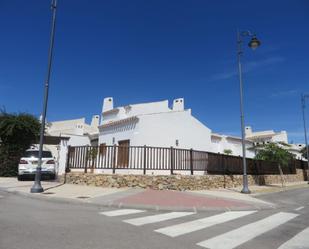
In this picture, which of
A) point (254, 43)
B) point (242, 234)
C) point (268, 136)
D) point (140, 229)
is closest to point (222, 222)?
point (242, 234)

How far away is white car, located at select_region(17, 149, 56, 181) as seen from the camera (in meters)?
16.4

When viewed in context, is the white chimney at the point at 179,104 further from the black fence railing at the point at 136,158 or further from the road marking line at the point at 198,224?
the road marking line at the point at 198,224

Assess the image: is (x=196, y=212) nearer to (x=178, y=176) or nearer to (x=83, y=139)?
(x=178, y=176)

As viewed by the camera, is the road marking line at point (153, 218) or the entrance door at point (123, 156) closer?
the road marking line at point (153, 218)

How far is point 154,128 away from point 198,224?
1381cm

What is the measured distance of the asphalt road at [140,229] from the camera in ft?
17.4

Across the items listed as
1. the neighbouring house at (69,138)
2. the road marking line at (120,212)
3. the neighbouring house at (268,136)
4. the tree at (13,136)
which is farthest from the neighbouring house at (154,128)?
the neighbouring house at (268,136)

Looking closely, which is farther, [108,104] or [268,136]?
[268,136]

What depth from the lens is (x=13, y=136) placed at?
67.5ft

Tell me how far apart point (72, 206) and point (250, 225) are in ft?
17.9

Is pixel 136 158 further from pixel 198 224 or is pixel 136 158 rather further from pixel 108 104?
pixel 108 104

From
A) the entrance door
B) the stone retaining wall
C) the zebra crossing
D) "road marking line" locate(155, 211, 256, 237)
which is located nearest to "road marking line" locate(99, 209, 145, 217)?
the zebra crossing

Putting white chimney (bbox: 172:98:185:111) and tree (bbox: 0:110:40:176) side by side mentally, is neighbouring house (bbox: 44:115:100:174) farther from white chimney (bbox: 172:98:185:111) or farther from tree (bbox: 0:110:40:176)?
white chimney (bbox: 172:98:185:111)

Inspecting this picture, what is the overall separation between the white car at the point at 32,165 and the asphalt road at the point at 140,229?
787 cm
